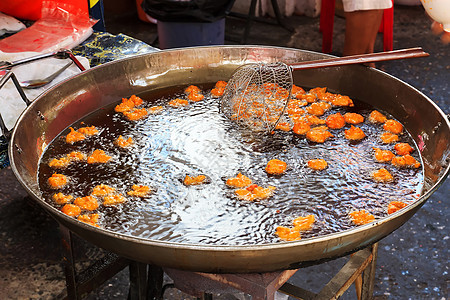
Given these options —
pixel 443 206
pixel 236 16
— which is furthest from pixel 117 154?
pixel 236 16

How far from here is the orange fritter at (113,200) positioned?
1.77 meters

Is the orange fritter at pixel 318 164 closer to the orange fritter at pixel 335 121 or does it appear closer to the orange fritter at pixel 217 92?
the orange fritter at pixel 335 121

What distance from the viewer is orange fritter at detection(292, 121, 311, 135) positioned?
7.22ft

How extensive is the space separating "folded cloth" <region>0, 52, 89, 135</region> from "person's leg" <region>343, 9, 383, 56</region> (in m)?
2.65

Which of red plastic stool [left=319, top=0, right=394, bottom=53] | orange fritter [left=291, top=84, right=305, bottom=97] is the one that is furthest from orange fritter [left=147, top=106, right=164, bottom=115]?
red plastic stool [left=319, top=0, right=394, bottom=53]

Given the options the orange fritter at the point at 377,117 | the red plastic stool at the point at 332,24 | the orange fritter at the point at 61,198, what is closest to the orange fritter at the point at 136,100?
the orange fritter at the point at 61,198

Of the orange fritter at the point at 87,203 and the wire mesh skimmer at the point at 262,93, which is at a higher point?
the wire mesh skimmer at the point at 262,93

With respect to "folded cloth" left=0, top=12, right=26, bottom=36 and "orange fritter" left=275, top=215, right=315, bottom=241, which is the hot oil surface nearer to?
"orange fritter" left=275, top=215, right=315, bottom=241

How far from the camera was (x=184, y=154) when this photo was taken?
2.05 meters

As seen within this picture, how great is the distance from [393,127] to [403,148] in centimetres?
17

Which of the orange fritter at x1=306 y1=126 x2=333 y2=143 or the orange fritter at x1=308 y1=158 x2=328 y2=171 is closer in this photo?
the orange fritter at x1=308 y1=158 x2=328 y2=171

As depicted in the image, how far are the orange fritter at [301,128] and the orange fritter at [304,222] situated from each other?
24.1 inches

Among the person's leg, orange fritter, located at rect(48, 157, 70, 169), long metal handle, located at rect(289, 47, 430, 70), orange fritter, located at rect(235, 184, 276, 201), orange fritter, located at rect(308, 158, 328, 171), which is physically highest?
long metal handle, located at rect(289, 47, 430, 70)

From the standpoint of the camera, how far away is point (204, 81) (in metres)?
2.67
